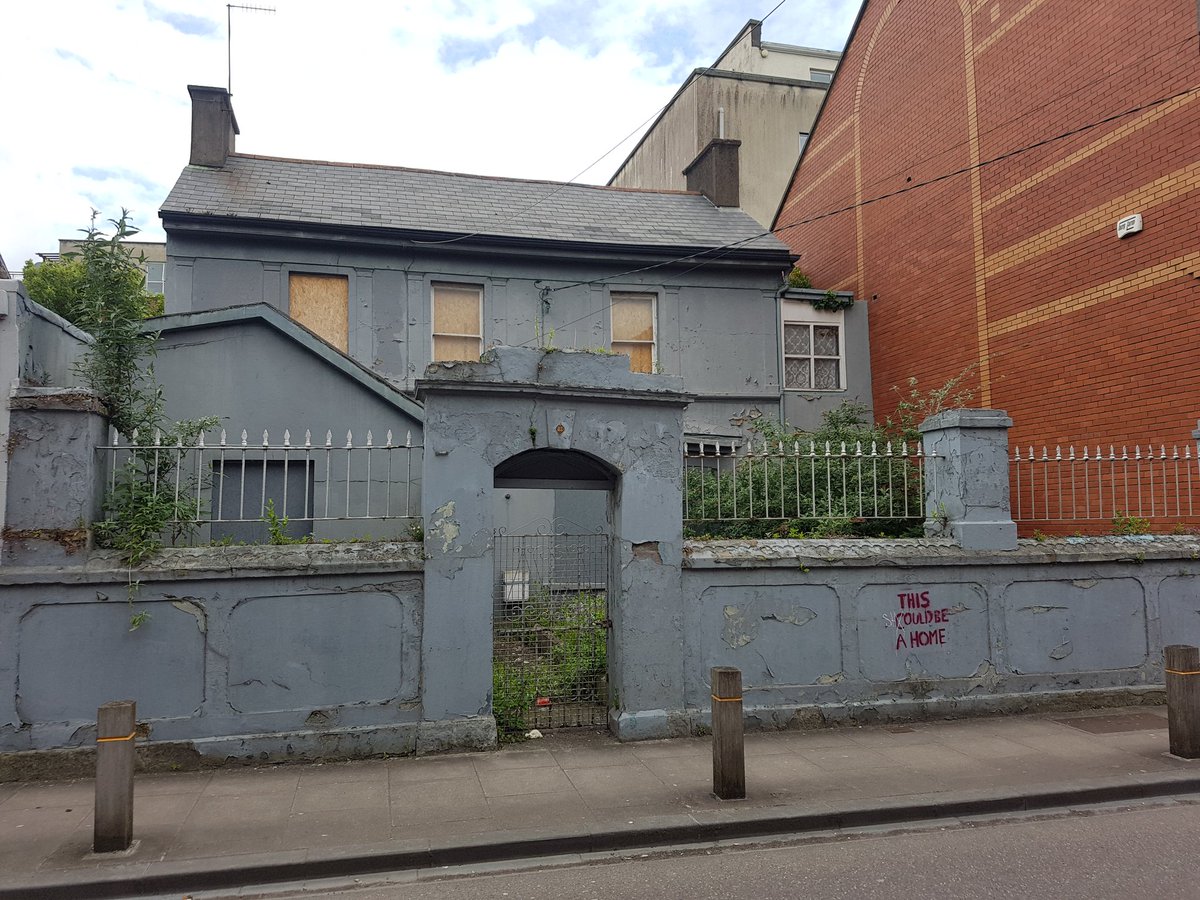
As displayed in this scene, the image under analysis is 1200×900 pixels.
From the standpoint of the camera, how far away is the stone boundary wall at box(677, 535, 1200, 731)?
7590 mm

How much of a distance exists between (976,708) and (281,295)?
1229 centimetres

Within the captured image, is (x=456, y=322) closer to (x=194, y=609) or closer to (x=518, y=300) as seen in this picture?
(x=518, y=300)

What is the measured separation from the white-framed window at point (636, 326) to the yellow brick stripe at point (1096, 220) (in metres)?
6.11

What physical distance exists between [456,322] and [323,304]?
2.36m

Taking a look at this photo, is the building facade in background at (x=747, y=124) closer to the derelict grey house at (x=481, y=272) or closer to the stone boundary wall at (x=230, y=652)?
the derelict grey house at (x=481, y=272)

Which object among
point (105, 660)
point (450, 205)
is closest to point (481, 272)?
point (450, 205)

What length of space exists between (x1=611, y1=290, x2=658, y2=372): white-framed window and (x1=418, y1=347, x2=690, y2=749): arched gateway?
8220 mm

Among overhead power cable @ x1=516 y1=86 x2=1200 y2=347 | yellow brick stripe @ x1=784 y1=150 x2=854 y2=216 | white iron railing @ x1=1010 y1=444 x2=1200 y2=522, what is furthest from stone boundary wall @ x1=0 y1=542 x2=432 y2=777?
yellow brick stripe @ x1=784 y1=150 x2=854 y2=216

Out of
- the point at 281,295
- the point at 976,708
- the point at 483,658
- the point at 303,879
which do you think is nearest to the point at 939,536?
the point at 976,708

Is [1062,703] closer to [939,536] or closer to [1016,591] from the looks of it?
[1016,591]

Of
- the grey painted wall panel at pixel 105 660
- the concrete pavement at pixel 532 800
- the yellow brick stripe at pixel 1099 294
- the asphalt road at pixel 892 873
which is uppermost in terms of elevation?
the yellow brick stripe at pixel 1099 294

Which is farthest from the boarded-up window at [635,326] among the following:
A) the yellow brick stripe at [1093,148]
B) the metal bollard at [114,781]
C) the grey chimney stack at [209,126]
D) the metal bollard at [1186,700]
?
the metal bollard at [114,781]

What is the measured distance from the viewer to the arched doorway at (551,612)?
7.36 meters

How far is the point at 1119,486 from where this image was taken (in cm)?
1110
